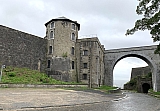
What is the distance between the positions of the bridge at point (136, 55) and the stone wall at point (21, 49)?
15.9 m

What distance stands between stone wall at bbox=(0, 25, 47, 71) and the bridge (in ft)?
52.2

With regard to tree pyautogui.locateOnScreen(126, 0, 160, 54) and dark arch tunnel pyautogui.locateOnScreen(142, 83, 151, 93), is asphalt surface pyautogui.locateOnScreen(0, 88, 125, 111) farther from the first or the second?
dark arch tunnel pyautogui.locateOnScreen(142, 83, 151, 93)

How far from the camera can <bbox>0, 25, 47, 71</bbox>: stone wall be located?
2409 centimetres

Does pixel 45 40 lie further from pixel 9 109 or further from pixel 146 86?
pixel 146 86

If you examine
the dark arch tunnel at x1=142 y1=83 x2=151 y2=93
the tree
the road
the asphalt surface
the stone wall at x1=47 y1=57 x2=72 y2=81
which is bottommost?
the dark arch tunnel at x1=142 y1=83 x2=151 y2=93

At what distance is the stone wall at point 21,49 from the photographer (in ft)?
79.0

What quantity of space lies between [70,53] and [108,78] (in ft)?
44.0

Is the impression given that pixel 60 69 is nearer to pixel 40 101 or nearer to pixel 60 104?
pixel 40 101

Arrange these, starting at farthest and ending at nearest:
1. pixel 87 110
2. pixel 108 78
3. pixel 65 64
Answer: pixel 108 78
pixel 65 64
pixel 87 110

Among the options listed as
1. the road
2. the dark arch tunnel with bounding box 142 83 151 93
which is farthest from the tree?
the dark arch tunnel with bounding box 142 83 151 93

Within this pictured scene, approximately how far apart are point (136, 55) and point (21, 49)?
25.0m

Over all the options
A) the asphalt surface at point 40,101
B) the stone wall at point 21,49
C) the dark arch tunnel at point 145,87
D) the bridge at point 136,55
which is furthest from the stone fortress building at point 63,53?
the dark arch tunnel at point 145,87

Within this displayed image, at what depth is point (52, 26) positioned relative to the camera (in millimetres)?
30125

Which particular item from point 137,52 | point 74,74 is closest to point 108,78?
point 137,52
